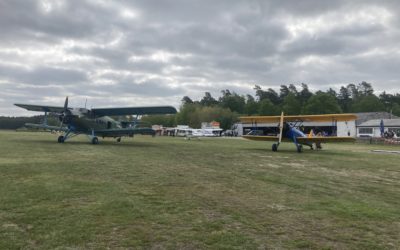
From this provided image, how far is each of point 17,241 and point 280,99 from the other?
139m

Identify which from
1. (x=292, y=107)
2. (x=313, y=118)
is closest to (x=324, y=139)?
(x=313, y=118)

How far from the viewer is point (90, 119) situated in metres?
25.4

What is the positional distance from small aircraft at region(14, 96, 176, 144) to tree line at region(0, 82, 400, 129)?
218 ft

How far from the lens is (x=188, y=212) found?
534 cm

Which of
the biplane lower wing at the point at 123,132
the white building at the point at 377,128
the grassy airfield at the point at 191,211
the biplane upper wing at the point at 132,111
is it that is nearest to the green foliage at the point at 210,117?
the white building at the point at 377,128

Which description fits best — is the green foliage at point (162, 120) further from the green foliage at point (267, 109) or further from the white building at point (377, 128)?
the white building at point (377, 128)

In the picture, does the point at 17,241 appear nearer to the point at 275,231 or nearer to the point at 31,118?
the point at 275,231

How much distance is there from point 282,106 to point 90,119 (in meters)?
91.4

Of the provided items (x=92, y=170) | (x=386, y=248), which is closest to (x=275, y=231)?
(x=386, y=248)

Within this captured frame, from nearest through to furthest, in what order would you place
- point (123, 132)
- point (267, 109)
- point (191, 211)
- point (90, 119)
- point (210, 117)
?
point (191, 211), point (90, 119), point (123, 132), point (267, 109), point (210, 117)

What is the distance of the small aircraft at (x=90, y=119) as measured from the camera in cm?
2478

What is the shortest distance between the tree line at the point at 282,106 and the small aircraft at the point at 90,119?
6636 cm

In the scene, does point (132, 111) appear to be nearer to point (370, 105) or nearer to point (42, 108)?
point (42, 108)

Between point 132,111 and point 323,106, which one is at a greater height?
point 323,106
